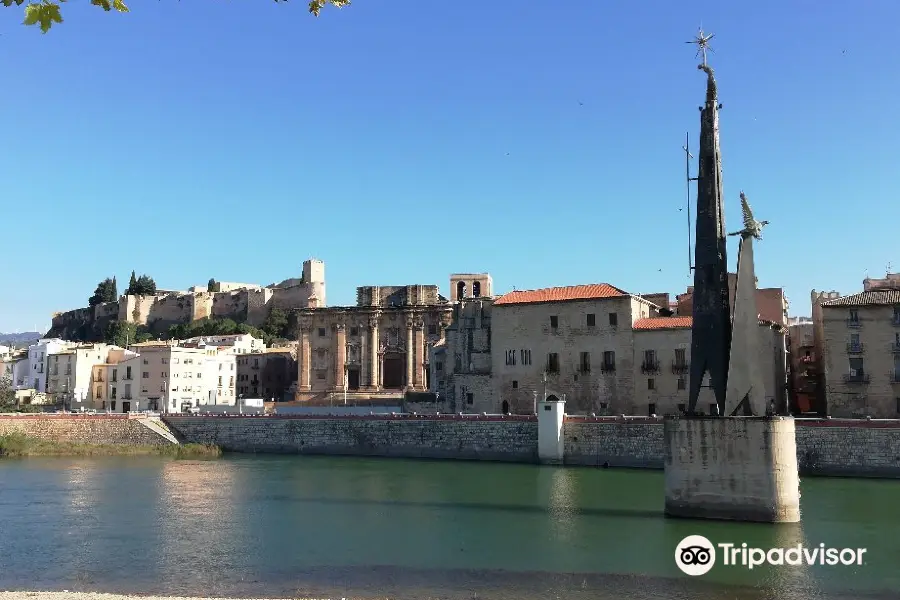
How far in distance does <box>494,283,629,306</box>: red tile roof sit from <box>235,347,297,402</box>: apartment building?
37.1m

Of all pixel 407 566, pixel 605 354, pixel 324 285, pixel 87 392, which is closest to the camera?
pixel 407 566

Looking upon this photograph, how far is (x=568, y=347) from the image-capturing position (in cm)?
4909

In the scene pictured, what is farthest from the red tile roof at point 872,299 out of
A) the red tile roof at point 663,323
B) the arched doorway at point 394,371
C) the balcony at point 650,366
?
the arched doorway at point 394,371

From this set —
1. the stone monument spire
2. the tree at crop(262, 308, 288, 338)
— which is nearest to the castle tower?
the tree at crop(262, 308, 288, 338)

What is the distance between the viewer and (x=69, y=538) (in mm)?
24312

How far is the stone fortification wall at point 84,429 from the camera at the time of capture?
54.5 meters

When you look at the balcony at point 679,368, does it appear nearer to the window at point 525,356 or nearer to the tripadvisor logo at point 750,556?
the window at point 525,356

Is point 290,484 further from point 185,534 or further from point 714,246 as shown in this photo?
point 714,246

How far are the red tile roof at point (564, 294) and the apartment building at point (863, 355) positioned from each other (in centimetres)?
1161

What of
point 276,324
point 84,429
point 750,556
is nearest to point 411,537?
point 750,556

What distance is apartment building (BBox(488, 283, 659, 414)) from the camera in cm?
4766

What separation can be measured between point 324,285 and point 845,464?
81.4 metres

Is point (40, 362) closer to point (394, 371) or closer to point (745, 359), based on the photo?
point (394, 371)

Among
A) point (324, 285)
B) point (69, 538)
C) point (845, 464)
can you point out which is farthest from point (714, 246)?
point (324, 285)
